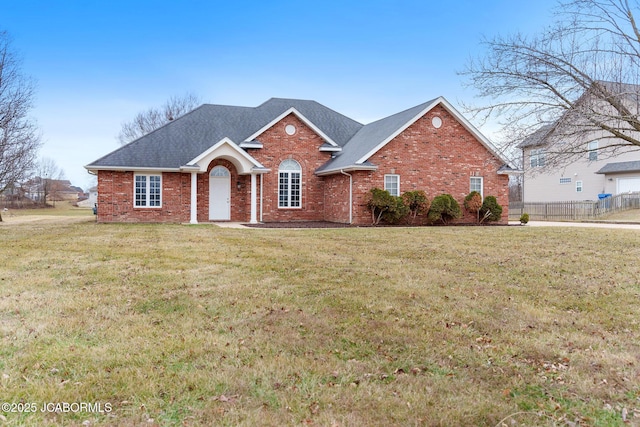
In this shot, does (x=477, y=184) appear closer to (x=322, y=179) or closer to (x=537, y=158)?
(x=322, y=179)

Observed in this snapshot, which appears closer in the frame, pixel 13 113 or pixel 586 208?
pixel 13 113

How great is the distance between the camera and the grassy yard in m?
3.29

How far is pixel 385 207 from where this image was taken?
20047mm

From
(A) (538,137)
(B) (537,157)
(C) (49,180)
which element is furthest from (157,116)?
(A) (538,137)

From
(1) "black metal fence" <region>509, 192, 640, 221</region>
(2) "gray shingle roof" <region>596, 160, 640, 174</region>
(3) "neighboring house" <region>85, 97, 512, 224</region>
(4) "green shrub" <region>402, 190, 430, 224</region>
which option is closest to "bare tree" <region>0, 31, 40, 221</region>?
(3) "neighboring house" <region>85, 97, 512, 224</region>

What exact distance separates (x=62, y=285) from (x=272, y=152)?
52.3 ft

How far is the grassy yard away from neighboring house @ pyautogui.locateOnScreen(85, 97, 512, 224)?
11.6 m

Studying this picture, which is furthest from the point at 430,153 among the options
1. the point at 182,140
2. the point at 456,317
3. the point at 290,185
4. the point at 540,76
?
the point at 456,317

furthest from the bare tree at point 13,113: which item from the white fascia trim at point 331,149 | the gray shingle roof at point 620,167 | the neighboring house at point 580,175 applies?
the gray shingle roof at point 620,167

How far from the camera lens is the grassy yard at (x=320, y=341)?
329cm

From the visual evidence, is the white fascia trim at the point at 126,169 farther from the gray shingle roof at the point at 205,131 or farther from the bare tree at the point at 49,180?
the bare tree at the point at 49,180

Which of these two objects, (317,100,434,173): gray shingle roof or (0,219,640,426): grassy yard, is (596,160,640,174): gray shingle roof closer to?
(317,100,434,173): gray shingle roof

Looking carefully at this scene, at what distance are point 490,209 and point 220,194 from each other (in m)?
13.2

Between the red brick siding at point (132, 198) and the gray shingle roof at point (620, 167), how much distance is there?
28.1 metres
